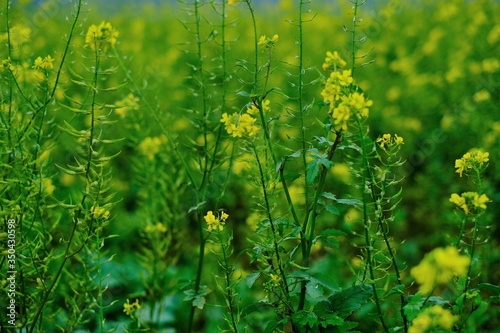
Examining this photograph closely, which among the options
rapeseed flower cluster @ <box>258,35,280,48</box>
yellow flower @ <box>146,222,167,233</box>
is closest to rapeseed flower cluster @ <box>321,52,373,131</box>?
rapeseed flower cluster @ <box>258,35,280,48</box>

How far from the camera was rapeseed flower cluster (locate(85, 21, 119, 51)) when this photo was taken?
5.95 feet

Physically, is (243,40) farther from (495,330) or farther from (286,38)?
(495,330)

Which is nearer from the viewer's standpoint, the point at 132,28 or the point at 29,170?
the point at 29,170

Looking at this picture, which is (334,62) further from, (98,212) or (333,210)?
(98,212)

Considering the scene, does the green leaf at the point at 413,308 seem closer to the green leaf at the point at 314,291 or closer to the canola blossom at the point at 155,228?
the green leaf at the point at 314,291

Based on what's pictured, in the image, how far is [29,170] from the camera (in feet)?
6.14

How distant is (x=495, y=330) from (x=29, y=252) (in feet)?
6.82

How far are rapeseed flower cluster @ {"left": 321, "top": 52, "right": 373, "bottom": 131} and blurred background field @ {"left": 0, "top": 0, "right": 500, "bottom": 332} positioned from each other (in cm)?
13

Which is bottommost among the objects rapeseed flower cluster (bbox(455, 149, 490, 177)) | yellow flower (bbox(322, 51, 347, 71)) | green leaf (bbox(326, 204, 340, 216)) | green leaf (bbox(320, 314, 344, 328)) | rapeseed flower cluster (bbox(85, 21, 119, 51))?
green leaf (bbox(320, 314, 344, 328))

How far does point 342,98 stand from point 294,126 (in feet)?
0.97

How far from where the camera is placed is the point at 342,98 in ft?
5.21

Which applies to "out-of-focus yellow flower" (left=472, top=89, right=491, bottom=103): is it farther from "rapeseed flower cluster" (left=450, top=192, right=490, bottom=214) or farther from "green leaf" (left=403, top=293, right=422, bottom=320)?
"green leaf" (left=403, top=293, right=422, bottom=320)

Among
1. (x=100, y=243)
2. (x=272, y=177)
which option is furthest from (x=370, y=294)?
(x=100, y=243)

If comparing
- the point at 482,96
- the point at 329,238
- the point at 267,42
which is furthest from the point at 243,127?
the point at 482,96
